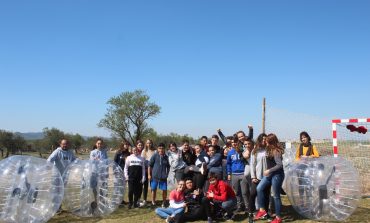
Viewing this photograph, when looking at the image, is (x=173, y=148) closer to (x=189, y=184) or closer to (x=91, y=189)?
(x=189, y=184)

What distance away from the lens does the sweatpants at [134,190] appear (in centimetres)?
972

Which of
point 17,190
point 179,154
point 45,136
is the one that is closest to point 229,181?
point 179,154

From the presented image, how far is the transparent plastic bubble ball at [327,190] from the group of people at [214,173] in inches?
17.5

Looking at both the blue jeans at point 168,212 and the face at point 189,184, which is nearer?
the blue jeans at point 168,212

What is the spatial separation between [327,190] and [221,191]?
2240 mm

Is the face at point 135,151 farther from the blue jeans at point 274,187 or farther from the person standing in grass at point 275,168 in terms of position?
the person standing in grass at point 275,168

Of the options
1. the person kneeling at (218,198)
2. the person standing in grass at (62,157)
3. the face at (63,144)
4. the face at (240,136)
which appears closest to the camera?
the person kneeling at (218,198)

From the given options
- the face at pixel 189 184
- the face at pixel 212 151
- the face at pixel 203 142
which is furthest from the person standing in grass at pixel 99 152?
the face at pixel 212 151

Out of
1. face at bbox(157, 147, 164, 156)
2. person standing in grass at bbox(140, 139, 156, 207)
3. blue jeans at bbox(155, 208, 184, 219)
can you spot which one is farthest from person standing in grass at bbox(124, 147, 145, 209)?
blue jeans at bbox(155, 208, 184, 219)

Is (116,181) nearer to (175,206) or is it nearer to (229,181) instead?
(175,206)

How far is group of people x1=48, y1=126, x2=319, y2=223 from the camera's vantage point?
7.59 metres

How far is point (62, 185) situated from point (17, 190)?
35.8 inches

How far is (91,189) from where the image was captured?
8242 millimetres

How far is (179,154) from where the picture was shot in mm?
9562
